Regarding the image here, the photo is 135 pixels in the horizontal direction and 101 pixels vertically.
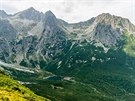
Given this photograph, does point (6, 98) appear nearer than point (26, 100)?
Yes

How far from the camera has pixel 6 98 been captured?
18375 centimetres

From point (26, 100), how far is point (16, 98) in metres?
7.85

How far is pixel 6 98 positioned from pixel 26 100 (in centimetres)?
1845

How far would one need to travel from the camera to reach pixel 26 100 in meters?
200

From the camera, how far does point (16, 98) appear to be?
636ft

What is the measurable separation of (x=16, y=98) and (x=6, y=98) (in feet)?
35.6
